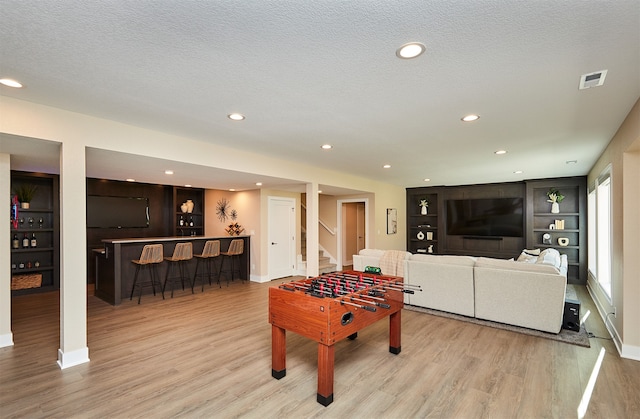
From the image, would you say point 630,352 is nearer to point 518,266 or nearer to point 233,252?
point 518,266

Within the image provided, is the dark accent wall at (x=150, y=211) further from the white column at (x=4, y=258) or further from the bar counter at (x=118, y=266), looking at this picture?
the white column at (x=4, y=258)

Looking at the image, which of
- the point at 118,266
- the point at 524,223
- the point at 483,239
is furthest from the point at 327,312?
the point at 483,239

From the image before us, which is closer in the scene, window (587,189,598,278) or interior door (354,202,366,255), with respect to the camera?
window (587,189,598,278)

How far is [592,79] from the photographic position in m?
2.23

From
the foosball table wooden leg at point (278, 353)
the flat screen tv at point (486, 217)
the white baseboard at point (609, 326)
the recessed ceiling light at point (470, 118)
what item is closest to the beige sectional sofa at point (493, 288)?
the white baseboard at point (609, 326)

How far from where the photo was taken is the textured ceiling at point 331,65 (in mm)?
1556

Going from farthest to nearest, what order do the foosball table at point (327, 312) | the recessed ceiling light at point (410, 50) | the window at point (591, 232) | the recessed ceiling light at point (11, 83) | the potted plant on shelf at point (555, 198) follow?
the potted plant on shelf at point (555, 198) < the window at point (591, 232) < the foosball table at point (327, 312) < the recessed ceiling light at point (11, 83) < the recessed ceiling light at point (410, 50)

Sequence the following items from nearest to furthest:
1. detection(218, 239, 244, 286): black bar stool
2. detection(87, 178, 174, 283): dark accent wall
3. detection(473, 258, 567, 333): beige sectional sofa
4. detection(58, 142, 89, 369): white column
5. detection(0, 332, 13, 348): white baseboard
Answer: detection(58, 142, 89, 369): white column < detection(0, 332, 13, 348): white baseboard < detection(473, 258, 567, 333): beige sectional sofa < detection(218, 239, 244, 286): black bar stool < detection(87, 178, 174, 283): dark accent wall

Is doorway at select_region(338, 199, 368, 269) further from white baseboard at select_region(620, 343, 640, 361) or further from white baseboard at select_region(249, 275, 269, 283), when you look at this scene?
white baseboard at select_region(620, 343, 640, 361)

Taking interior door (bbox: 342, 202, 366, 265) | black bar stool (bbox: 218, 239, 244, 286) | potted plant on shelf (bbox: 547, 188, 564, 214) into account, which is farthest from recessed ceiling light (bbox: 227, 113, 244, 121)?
potted plant on shelf (bbox: 547, 188, 564, 214)

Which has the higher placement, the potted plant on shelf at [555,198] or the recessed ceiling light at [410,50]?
the recessed ceiling light at [410,50]

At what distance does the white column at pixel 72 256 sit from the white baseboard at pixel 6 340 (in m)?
1.05

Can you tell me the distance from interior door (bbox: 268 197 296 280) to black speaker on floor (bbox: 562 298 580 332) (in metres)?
5.33

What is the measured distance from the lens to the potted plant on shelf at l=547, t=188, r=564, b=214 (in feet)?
23.5
